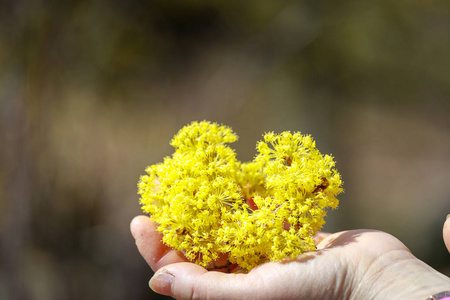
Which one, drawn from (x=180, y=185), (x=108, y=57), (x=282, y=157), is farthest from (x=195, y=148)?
(x=108, y=57)

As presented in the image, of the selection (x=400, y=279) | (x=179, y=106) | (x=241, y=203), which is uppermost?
(x=179, y=106)

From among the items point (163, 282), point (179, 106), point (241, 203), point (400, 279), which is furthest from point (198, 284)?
point (179, 106)

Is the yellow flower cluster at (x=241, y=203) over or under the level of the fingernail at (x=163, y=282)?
over

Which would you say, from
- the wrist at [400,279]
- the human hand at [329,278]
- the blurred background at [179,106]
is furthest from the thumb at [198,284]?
the blurred background at [179,106]

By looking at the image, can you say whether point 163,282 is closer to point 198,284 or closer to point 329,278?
point 198,284

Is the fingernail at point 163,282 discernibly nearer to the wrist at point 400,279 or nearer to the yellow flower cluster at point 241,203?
the yellow flower cluster at point 241,203

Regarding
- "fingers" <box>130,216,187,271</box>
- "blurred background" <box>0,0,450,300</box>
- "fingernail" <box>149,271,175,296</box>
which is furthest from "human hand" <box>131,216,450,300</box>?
"blurred background" <box>0,0,450,300</box>

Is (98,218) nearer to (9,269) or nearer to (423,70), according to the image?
(9,269)
